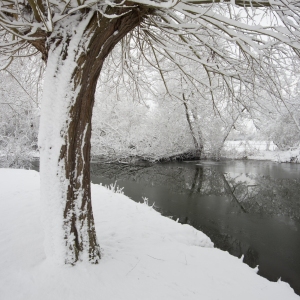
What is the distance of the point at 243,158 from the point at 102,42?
17.4 m

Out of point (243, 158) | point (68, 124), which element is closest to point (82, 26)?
point (68, 124)

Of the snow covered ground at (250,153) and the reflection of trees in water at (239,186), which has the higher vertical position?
the snow covered ground at (250,153)

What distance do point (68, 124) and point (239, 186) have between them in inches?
334

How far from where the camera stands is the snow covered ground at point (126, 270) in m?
2.02

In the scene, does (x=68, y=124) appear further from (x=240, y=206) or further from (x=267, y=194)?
(x=267, y=194)

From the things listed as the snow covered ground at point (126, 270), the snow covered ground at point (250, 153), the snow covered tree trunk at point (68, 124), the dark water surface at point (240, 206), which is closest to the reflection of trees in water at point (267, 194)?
the dark water surface at point (240, 206)

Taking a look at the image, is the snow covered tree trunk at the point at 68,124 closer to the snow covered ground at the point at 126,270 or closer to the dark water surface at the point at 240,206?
the snow covered ground at the point at 126,270

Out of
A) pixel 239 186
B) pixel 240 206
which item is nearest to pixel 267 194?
pixel 239 186

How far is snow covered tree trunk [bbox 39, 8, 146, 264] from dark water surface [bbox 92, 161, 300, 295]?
326 cm

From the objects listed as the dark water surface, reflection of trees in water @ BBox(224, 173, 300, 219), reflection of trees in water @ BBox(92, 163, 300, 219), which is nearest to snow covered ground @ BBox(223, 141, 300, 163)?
the dark water surface

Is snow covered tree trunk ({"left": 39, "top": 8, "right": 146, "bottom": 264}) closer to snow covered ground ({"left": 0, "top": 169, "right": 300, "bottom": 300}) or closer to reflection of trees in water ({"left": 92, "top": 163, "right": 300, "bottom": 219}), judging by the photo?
snow covered ground ({"left": 0, "top": 169, "right": 300, "bottom": 300})

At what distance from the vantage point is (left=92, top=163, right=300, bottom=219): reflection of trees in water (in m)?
6.92

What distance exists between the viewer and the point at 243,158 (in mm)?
17703

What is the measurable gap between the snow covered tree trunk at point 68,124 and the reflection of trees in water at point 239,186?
567 cm
